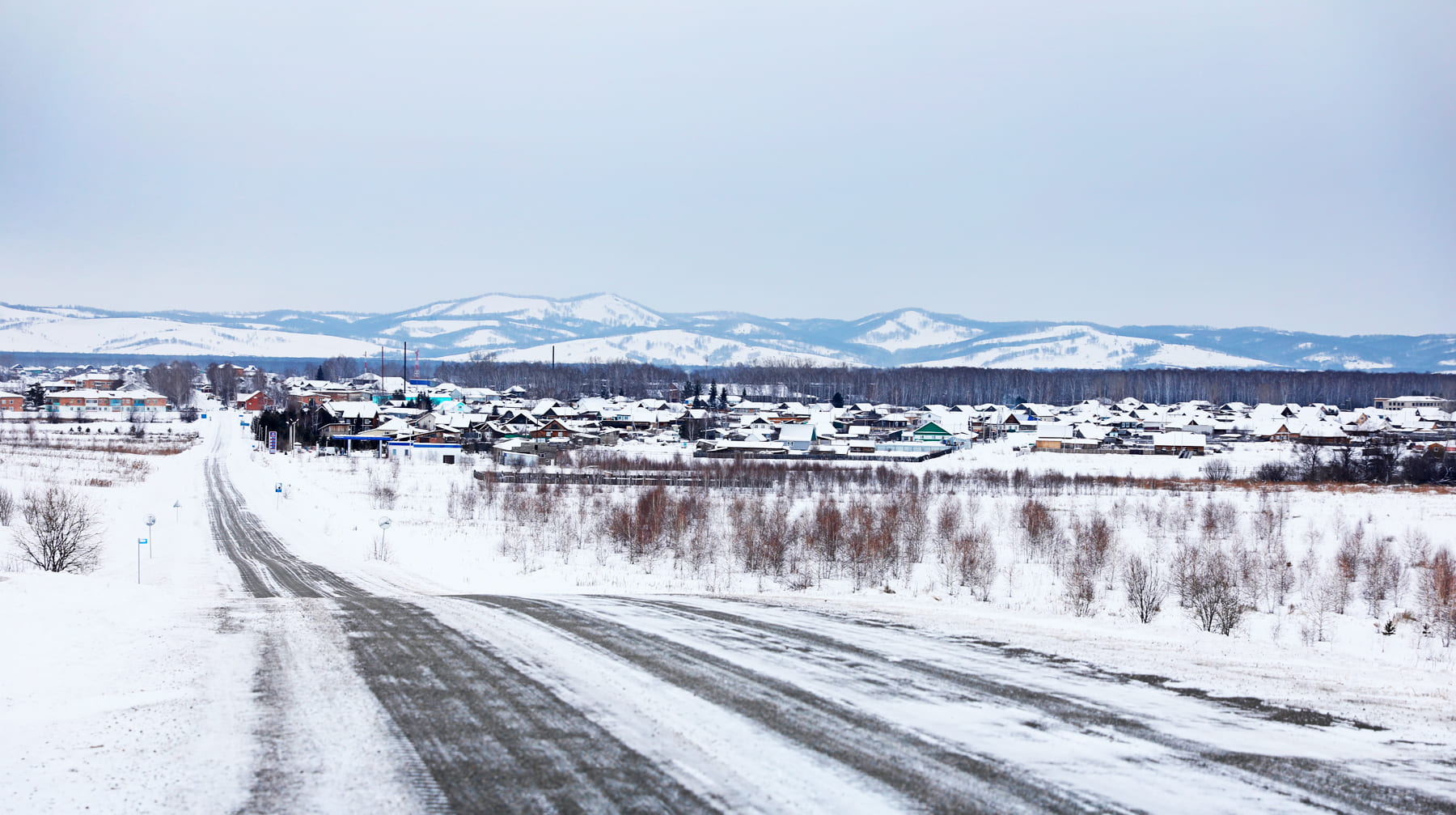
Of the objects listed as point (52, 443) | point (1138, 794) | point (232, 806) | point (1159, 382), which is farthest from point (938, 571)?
point (1159, 382)

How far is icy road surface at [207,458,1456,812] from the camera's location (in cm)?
547

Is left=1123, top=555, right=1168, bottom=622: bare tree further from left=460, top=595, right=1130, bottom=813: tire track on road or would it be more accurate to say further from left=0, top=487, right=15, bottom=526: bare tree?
left=0, top=487, right=15, bottom=526: bare tree

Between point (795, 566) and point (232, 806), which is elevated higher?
point (232, 806)

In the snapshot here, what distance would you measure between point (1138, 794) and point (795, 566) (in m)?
15.3

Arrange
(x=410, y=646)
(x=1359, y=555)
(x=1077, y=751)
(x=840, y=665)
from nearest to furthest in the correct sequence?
1. (x=1077, y=751)
2. (x=840, y=665)
3. (x=410, y=646)
4. (x=1359, y=555)

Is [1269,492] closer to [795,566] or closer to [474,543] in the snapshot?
[795,566]

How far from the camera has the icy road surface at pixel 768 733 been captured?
17.9 feet

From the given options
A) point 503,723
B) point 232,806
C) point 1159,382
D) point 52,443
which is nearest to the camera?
point 232,806

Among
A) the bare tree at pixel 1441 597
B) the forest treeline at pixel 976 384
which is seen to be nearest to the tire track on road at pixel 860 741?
the bare tree at pixel 1441 597

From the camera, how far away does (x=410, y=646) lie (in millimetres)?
9133

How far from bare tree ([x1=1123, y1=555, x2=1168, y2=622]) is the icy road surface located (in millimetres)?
5592

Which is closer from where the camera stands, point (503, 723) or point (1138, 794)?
point (1138, 794)

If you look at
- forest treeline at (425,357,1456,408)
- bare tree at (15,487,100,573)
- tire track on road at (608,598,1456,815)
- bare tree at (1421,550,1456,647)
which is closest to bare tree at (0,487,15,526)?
bare tree at (15,487,100,573)

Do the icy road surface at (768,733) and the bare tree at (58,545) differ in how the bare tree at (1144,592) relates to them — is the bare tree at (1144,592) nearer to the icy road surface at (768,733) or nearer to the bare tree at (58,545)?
the icy road surface at (768,733)
